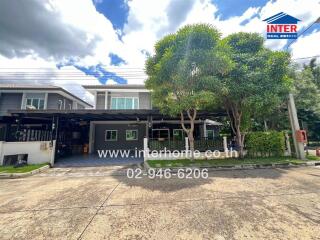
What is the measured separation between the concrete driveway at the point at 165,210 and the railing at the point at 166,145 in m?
5.67

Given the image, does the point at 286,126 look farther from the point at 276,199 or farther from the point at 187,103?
the point at 276,199

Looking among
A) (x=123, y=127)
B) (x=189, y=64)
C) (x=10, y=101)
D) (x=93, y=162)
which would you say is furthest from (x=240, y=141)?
(x=10, y=101)

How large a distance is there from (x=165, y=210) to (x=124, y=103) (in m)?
15.1

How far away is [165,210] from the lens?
4238 millimetres

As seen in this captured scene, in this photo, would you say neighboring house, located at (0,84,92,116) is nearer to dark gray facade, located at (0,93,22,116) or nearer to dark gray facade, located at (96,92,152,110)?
dark gray facade, located at (0,93,22,116)

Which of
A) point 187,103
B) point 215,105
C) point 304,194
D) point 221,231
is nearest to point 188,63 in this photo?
point 187,103

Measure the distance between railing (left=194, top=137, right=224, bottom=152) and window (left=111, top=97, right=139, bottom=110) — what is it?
8.32 m

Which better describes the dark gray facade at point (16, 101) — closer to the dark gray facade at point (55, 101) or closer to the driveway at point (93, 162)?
the dark gray facade at point (55, 101)

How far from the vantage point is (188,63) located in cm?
967

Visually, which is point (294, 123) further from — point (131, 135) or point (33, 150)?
point (33, 150)

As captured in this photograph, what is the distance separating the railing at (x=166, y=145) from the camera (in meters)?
12.4

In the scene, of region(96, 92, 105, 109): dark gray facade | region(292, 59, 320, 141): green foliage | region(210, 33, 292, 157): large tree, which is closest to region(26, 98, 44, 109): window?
region(96, 92, 105, 109): dark gray facade

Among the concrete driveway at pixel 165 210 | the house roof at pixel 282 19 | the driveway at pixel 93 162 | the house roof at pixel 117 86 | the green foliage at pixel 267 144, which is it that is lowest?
the concrete driveway at pixel 165 210

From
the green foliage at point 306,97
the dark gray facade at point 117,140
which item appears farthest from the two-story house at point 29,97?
the green foliage at point 306,97
